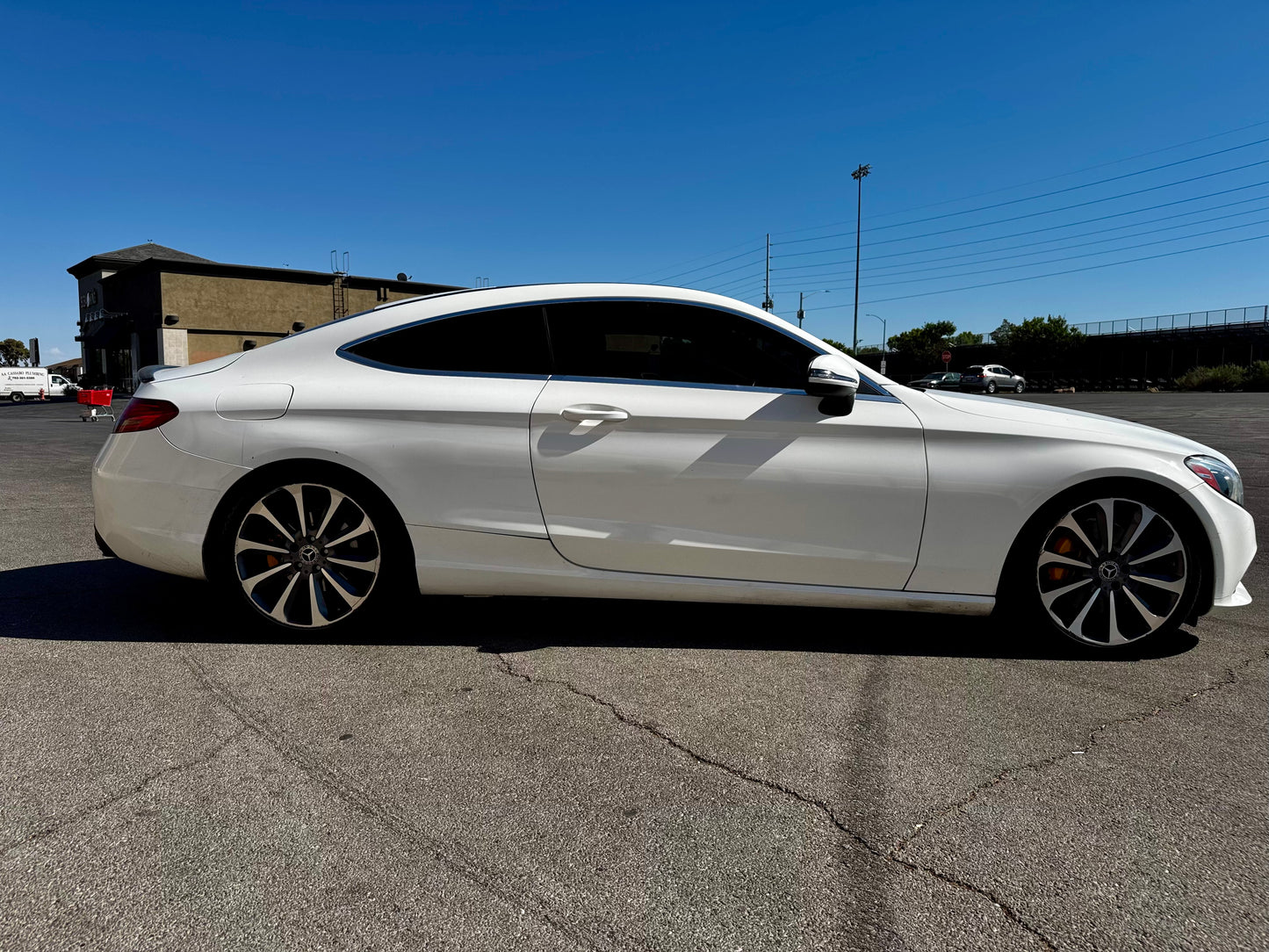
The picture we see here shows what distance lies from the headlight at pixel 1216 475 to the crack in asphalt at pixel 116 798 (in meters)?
3.84

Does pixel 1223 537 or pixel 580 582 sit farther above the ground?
pixel 1223 537

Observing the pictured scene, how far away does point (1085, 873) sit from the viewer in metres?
1.89

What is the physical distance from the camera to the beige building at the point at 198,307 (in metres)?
45.2

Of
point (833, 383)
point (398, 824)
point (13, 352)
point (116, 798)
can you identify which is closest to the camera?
point (398, 824)

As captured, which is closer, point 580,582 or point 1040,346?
point 580,582

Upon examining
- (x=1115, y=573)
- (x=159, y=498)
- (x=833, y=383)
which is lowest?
A: (x=1115, y=573)

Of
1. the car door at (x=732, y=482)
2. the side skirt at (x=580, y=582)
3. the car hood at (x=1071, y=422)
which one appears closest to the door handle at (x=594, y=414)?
the car door at (x=732, y=482)

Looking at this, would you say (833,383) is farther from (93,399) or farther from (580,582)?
(93,399)

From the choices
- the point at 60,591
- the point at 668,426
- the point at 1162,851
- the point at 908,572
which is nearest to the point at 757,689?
the point at 908,572

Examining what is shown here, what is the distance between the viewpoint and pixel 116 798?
2.16 meters

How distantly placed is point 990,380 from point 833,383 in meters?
48.8

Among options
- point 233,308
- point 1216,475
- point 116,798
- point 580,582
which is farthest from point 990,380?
point 116,798

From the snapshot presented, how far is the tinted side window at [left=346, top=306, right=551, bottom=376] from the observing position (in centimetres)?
349

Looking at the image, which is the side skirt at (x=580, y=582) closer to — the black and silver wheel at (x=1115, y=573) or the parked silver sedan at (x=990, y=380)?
the black and silver wheel at (x=1115, y=573)
